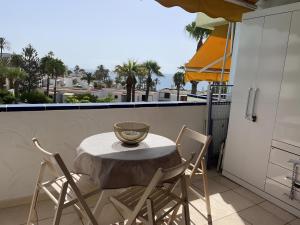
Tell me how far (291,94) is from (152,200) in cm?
197

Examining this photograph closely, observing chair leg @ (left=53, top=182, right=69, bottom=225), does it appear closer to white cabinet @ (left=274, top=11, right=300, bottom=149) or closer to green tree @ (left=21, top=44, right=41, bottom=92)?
white cabinet @ (left=274, top=11, right=300, bottom=149)

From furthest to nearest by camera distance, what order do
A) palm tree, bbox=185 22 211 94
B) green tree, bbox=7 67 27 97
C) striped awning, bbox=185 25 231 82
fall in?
green tree, bbox=7 67 27 97 < palm tree, bbox=185 22 211 94 < striped awning, bbox=185 25 231 82

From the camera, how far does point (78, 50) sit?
98000 mm

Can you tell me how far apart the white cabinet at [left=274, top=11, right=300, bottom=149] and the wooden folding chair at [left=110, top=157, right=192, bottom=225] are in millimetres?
1520

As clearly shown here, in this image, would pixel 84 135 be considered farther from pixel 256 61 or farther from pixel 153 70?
pixel 153 70

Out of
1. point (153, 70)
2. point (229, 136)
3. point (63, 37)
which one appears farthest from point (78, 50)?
point (229, 136)

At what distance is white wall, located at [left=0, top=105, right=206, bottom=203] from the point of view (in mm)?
2574

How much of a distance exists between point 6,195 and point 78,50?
101973mm

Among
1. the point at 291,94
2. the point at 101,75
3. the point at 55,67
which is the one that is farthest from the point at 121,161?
the point at 101,75

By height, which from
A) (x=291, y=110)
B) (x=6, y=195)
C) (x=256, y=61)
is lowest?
(x=6, y=195)

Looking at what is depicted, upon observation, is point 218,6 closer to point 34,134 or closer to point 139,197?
point 139,197

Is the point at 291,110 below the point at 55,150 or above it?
above

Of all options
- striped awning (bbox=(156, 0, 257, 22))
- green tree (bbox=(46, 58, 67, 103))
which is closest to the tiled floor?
striped awning (bbox=(156, 0, 257, 22))

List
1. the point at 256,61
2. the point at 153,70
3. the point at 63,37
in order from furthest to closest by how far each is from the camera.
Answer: the point at 63,37 → the point at 153,70 → the point at 256,61
